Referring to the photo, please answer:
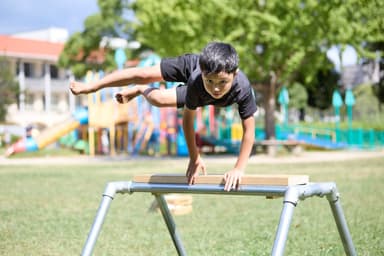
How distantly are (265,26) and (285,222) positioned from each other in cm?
1997

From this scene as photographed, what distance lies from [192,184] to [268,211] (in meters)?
4.33

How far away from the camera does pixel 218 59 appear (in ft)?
12.7

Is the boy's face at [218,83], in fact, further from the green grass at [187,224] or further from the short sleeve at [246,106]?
the green grass at [187,224]

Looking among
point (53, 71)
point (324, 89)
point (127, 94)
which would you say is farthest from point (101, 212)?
point (53, 71)

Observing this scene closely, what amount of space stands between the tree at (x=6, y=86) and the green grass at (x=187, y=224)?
30.7 meters

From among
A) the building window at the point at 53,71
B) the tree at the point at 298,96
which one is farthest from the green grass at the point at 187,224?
the building window at the point at 53,71

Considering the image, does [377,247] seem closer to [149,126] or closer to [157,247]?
[157,247]

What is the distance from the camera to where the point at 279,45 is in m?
23.2

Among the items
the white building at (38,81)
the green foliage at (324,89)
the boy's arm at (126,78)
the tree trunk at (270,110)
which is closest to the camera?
the boy's arm at (126,78)

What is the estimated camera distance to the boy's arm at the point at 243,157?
3.82 meters

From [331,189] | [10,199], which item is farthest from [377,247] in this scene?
[10,199]

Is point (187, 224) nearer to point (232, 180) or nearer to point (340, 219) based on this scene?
point (340, 219)

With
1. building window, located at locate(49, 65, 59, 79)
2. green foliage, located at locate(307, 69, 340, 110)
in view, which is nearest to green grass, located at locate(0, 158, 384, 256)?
green foliage, located at locate(307, 69, 340, 110)

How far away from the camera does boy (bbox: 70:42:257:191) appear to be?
3.92 meters
